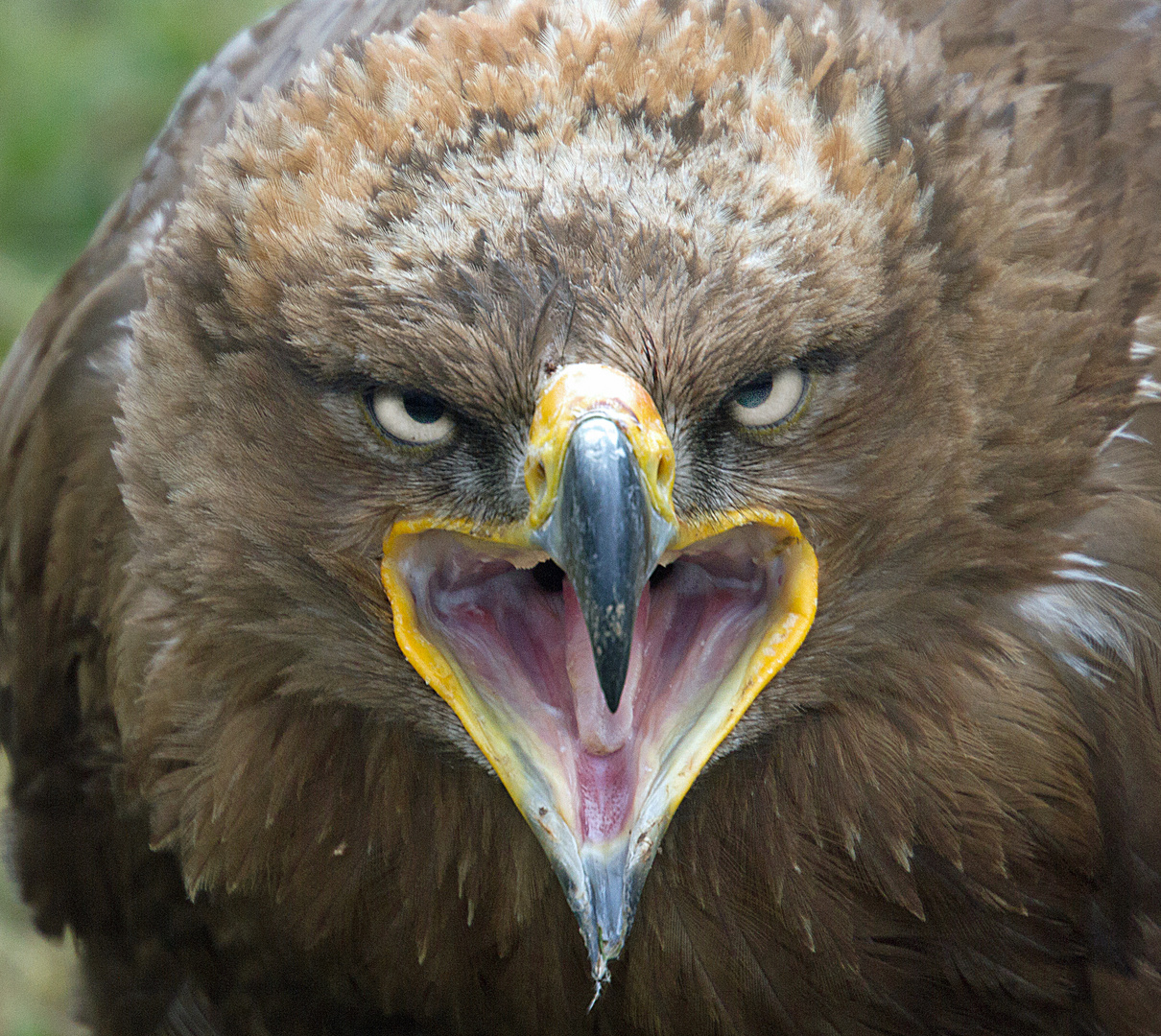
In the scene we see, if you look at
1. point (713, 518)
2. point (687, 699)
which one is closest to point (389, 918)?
point (687, 699)

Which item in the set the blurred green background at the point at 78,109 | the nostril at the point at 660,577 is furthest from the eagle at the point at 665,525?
the blurred green background at the point at 78,109

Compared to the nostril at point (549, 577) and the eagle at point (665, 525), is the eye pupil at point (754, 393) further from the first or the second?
the nostril at point (549, 577)

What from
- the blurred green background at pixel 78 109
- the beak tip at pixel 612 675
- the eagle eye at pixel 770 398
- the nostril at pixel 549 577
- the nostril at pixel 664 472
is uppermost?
the blurred green background at pixel 78 109

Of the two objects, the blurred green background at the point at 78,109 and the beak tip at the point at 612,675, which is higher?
the blurred green background at the point at 78,109

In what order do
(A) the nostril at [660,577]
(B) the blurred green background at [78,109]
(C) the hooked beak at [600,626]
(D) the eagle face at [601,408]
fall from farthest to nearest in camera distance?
1. (B) the blurred green background at [78,109]
2. (A) the nostril at [660,577]
3. (D) the eagle face at [601,408]
4. (C) the hooked beak at [600,626]

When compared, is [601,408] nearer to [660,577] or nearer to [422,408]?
[422,408]

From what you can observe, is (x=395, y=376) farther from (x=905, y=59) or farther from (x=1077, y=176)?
(x=1077, y=176)

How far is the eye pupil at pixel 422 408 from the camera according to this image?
2035 mm

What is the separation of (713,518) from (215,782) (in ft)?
2.80

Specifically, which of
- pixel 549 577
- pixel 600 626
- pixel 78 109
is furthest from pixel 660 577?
pixel 78 109

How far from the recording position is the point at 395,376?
202 cm

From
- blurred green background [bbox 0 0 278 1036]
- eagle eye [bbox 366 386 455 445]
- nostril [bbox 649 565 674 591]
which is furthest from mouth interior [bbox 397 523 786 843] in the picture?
blurred green background [bbox 0 0 278 1036]

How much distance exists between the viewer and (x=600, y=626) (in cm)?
188

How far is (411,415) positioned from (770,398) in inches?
16.0
